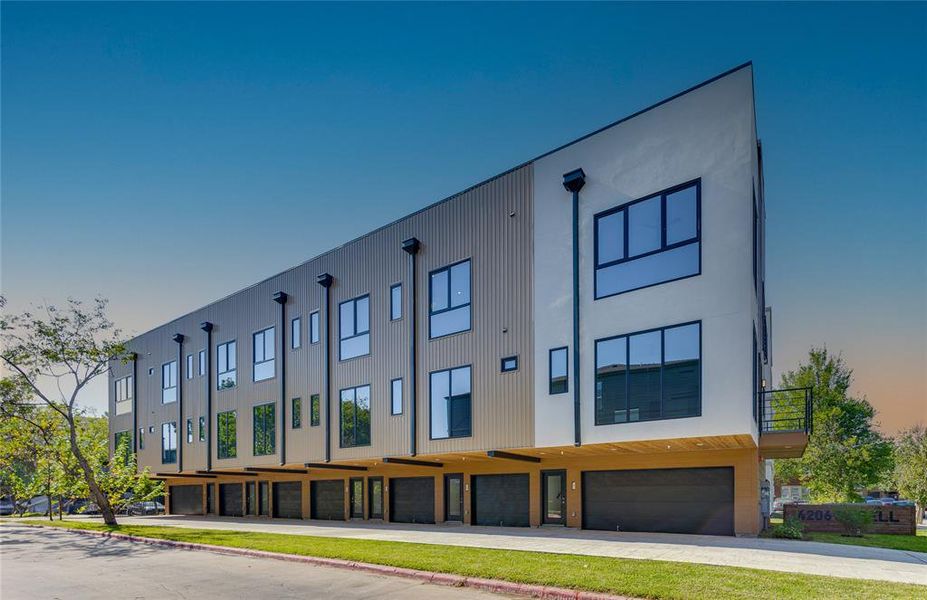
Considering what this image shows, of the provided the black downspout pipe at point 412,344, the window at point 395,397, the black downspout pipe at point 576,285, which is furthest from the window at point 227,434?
the black downspout pipe at point 576,285

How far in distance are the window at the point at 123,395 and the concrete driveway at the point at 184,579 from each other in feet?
85.2

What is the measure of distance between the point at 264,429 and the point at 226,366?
491 cm

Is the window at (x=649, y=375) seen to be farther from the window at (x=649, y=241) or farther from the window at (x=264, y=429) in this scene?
the window at (x=264, y=429)

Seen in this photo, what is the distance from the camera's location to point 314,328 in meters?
27.8

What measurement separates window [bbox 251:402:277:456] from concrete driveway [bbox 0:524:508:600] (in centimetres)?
1091

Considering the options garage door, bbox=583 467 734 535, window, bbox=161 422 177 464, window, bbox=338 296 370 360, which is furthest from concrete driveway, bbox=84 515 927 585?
window, bbox=161 422 177 464

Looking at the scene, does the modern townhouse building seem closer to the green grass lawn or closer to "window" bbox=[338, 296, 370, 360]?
"window" bbox=[338, 296, 370, 360]

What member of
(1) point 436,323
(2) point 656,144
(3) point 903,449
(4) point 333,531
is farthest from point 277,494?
(3) point 903,449

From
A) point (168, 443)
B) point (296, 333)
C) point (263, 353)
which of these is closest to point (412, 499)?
point (296, 333)

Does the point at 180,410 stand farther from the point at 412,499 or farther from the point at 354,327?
the point at 412,499

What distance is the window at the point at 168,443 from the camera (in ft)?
121

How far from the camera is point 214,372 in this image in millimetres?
33969

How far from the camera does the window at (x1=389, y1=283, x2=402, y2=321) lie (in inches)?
941

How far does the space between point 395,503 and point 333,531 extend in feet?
17.1
